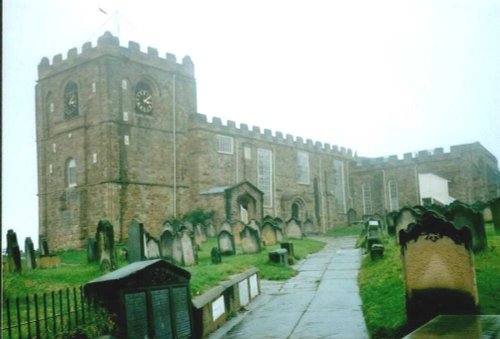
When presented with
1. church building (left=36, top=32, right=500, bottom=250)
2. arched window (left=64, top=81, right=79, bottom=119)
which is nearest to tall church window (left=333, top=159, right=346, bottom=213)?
church building (left=36, top=32, right=500, bottom=250)

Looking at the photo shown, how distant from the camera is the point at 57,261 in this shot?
1752cm

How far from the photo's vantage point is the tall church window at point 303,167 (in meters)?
44.8

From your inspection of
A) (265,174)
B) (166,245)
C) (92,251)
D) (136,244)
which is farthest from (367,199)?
(136,244)

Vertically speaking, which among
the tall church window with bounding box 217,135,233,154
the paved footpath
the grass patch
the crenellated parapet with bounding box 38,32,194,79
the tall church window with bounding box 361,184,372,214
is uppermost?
the crenellated parapet with bounding box 38,32,194,79

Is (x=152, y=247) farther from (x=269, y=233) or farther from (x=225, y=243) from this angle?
(x=269, y=233)

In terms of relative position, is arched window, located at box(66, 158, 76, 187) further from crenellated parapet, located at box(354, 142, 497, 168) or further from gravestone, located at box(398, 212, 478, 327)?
crenellated parapet, located at box(354, 142, 497, 168)

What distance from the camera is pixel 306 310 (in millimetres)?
9500

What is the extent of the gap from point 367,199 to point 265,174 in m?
13.6

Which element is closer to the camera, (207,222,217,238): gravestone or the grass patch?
the grass patch

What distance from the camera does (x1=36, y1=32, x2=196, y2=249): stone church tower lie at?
30.2m

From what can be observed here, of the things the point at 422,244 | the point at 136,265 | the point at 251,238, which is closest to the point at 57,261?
the point at 251,238

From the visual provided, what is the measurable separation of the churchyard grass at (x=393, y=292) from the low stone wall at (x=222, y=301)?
7.81ft

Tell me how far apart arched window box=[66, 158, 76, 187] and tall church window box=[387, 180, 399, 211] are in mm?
28841

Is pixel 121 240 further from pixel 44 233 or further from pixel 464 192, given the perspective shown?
pixel 464 192
